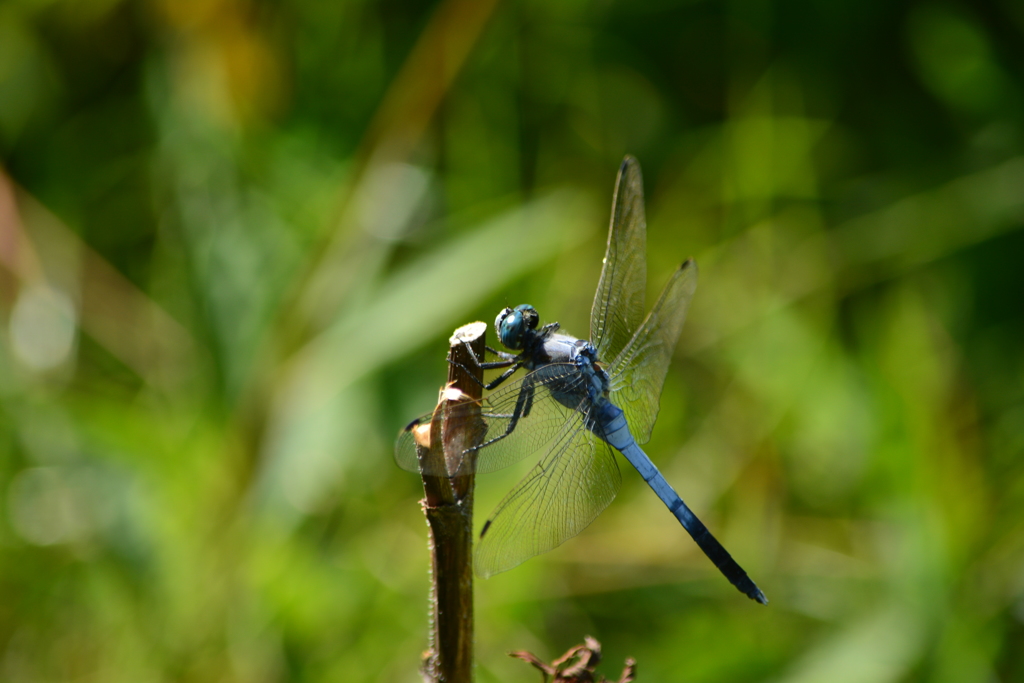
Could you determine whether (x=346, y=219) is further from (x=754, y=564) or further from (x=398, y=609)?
(x=754, y=564)

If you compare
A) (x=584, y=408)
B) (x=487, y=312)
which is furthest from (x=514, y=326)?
(x=487, y=312)

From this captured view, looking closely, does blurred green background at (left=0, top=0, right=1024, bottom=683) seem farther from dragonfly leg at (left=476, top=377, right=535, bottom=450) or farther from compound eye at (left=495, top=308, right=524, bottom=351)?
dragonfly leg at (left=476, top=377, right=535, bottom=450)

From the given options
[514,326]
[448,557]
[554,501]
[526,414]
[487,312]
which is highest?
[487,312]

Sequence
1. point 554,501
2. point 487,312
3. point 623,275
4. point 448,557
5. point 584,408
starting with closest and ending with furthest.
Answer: point 448,557, point 554,501, point 584,408, point 623,275, point 487,312

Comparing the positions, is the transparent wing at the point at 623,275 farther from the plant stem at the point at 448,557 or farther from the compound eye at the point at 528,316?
the plant stem at the point at 448,557

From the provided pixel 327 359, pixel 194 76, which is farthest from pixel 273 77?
pixel 327 359

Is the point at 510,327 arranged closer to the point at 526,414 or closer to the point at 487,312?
the point at 526,414
